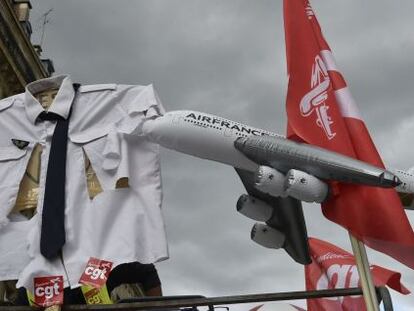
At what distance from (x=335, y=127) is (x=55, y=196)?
1.86m

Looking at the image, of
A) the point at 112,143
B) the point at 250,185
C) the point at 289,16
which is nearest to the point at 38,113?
the point at 112,143

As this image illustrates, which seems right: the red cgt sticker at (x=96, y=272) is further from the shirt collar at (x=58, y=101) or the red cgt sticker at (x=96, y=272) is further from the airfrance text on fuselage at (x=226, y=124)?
the shirt collar at (x=58, y=101)

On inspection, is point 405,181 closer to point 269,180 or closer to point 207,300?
point 269,180

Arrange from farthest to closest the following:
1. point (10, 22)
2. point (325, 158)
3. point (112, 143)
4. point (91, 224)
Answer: point (10, 22) < point (112, 143) < point (91, 224) < point (325, 158)

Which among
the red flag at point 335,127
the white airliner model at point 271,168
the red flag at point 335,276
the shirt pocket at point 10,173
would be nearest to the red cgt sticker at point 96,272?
the shirt pocket at point 10,173

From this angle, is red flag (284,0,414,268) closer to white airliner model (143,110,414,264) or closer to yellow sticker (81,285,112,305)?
white airliner model (143,110,414,264)

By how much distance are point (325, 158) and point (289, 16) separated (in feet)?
4.32

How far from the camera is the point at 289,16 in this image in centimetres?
426

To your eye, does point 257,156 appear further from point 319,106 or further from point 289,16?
point 289,16

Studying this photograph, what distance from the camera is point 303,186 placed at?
3.32m

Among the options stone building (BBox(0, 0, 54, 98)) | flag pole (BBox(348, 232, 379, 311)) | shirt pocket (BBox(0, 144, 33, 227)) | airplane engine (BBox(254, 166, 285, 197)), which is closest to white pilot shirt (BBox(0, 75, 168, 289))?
shirt pocket (BBox(0, 144, 33, 227))

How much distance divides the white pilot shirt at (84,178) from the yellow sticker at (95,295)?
0.15 meters

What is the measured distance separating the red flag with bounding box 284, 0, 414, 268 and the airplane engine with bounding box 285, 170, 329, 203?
144 millimetres

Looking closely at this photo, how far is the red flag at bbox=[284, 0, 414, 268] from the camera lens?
338 centimetres
